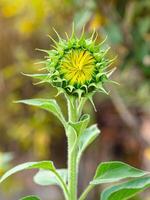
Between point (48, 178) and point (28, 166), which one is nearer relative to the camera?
point (28, 166)

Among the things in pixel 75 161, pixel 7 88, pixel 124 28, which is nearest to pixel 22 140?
pixel 7 88

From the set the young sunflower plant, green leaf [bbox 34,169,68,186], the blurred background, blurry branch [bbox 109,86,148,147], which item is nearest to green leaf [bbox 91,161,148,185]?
the young sunflower plant

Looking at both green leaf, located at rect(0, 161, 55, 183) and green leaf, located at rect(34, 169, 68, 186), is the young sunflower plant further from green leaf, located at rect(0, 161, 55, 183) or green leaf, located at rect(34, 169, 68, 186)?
green leaf, located at rect(34, 169, 68, 186)

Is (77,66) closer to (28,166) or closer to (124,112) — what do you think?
(28,166)

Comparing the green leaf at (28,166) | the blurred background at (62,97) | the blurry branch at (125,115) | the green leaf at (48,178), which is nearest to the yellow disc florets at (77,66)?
the green leaf at (28,166)

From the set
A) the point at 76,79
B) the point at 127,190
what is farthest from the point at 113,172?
the point at 76,79

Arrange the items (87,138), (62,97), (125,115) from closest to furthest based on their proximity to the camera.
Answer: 1. (87,138)
2. (125,115)
3. (62,97)
